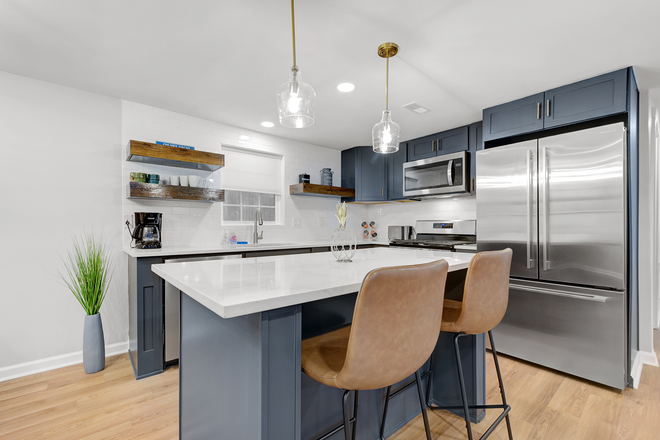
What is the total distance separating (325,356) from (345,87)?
7.22 feet

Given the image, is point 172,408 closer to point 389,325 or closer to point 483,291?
point 389,325

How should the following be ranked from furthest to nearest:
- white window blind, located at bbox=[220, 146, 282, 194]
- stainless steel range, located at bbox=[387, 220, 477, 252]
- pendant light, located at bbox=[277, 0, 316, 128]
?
1. white window blind, located at bbox=[220, 146, 282, 194]
2. stainless steel range, located at bbox=[387, 220, 477, 252]
3. pendant light, located at bbox=[277, 0, 316, 128]

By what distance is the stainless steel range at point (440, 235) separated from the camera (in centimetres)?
347

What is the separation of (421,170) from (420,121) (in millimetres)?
710

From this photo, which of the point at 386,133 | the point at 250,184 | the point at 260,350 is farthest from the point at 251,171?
the point at 260,350

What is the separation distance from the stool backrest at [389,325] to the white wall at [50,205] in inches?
110

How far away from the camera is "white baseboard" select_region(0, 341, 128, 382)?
92.0 inches

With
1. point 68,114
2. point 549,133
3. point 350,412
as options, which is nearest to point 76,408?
point 350,412

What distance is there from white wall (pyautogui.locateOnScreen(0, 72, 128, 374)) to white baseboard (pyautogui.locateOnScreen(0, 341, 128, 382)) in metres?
0.01

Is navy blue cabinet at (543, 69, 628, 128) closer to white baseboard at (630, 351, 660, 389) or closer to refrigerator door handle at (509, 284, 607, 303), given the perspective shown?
refrigerator door handle at (509, 284, 607, 303)

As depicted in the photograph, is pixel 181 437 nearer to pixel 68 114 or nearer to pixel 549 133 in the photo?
pixel 68 114

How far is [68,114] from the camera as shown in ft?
8.62

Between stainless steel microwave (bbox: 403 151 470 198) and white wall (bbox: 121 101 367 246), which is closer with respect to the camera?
white wall (bbox: 121 101 367 246)

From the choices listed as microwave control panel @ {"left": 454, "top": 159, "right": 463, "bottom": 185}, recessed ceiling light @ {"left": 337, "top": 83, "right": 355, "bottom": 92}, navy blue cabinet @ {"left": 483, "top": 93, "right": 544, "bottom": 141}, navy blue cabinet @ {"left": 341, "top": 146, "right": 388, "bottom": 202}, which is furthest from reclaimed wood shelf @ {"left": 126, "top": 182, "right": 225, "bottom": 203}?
navy blue cabinet @ {"left": 483, "top": 93, "right": 544, "bottom": 141}
